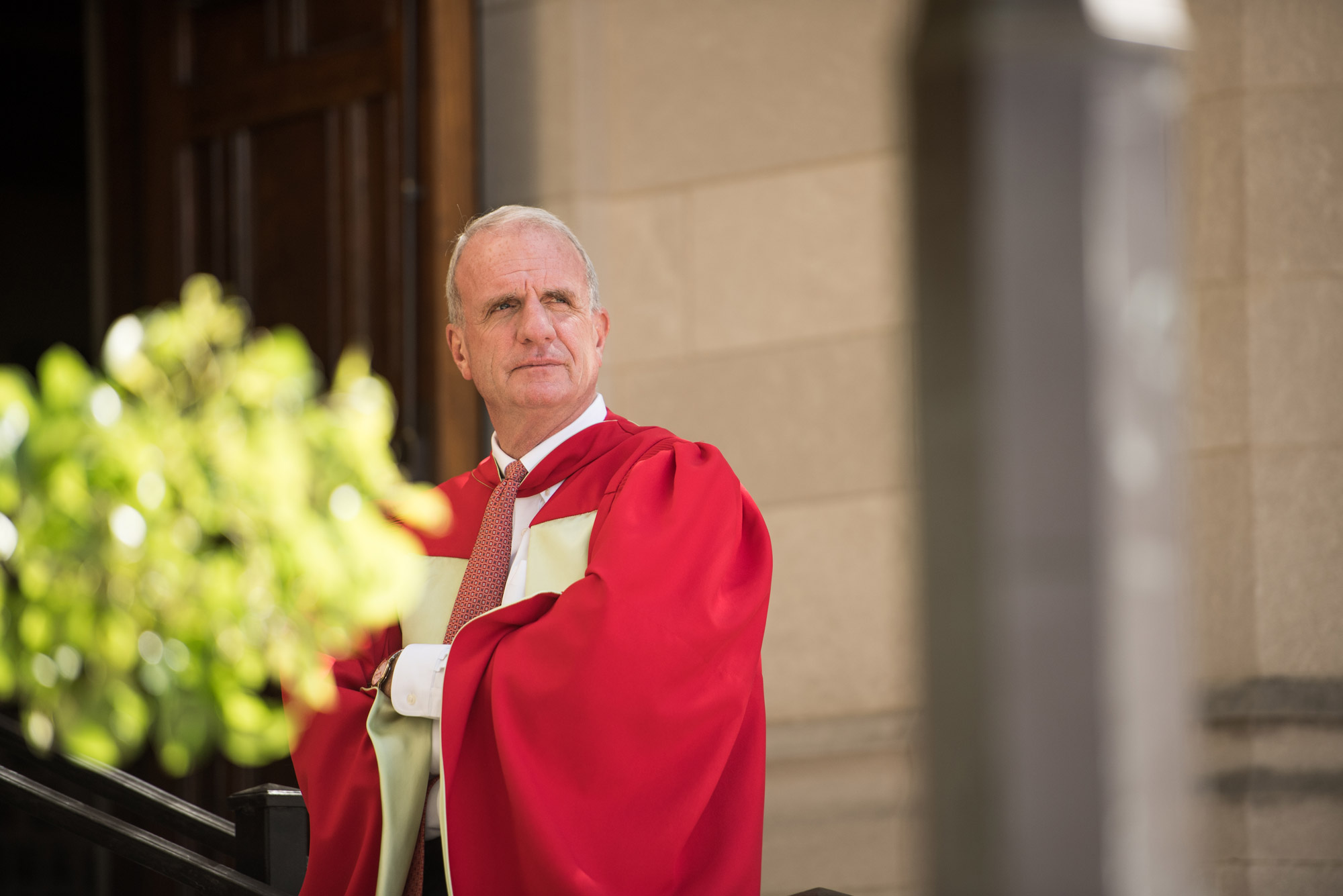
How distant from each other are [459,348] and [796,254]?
79.3 inches

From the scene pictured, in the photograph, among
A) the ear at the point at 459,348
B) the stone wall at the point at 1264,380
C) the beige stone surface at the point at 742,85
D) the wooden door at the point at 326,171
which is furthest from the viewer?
the wooden door at the point at 326,171

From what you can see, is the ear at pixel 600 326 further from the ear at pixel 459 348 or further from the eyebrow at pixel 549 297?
the ear at pixel 459 348

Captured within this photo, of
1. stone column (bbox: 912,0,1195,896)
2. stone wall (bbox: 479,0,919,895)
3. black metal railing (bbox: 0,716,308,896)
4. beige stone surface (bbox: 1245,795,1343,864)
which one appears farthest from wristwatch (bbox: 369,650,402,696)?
beige stone surface (bbox: 1245,795,1343,864)

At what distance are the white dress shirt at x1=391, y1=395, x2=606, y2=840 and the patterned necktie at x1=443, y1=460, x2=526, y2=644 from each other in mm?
15

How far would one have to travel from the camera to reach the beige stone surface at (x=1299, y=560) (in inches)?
162

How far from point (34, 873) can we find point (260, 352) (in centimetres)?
544

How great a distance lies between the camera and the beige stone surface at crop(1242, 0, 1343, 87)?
4.27 m

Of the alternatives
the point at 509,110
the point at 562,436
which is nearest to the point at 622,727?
the point at 562,436

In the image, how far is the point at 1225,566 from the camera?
4.24 m

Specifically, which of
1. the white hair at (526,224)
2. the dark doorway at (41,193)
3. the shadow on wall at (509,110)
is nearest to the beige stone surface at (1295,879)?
the white hair at (526,224)

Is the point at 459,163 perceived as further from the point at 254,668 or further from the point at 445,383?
the point at 254,668

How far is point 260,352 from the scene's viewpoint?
1612mm

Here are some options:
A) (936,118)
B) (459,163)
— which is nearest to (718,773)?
(936,118)

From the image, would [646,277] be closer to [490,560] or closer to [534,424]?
[534,424]
